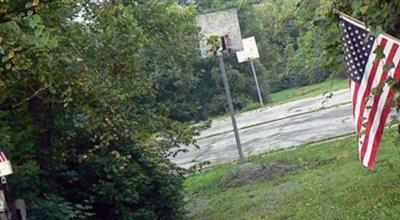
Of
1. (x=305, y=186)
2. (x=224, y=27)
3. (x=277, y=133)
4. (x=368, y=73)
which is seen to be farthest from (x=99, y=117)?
(x=277, y=133)

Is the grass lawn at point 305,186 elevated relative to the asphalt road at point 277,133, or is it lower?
elevated

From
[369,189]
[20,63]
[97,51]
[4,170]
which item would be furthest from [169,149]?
[4,170]

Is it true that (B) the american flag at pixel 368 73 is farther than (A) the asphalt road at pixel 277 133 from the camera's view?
No

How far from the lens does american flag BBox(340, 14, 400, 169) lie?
4.71m

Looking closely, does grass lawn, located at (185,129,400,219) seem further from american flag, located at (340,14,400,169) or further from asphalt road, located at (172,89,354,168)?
asphalt road, located at (172,89,354,168)

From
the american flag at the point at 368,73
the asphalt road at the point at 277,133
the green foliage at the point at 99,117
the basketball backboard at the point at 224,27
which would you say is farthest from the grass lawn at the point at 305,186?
the basketball backboard at the point at 224,27

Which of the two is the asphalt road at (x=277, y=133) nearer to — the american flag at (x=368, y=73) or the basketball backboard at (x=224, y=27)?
the basketball backboard at (x=224, y=27)

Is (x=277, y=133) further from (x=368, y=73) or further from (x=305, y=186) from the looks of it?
(x=368, y=73)

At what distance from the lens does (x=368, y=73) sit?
5020 mm

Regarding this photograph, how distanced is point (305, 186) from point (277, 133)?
35.4ft

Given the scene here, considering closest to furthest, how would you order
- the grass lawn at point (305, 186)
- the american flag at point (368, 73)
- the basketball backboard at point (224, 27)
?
the american flag at point (368, 73), the grass lawn at point (305, 186), the basketball backboard at point (224, 27)

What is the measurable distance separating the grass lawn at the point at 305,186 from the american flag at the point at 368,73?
1130mm

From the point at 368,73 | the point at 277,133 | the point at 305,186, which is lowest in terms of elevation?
the point at 277,133

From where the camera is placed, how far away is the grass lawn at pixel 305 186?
331 inches
